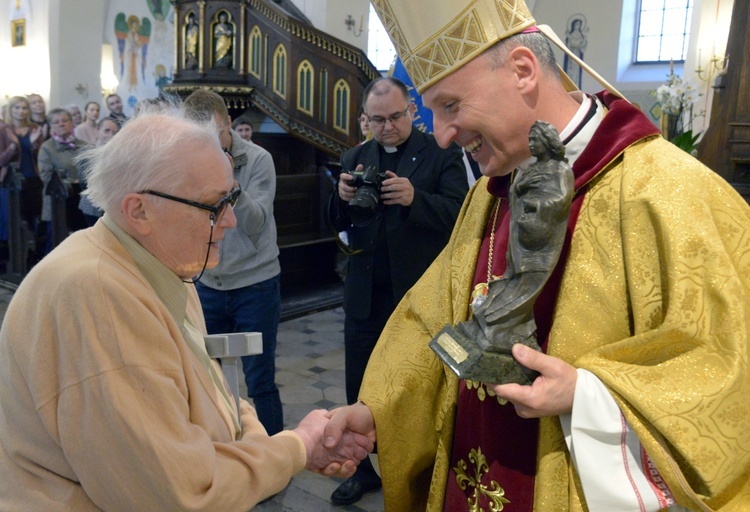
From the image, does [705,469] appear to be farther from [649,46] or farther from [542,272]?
[649,46]

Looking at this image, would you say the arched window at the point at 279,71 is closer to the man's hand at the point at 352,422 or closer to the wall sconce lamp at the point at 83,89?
the wall sconce lamp at the point at 83,89

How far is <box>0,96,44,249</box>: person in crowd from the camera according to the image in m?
8.04

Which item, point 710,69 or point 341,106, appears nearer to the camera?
point 710,69

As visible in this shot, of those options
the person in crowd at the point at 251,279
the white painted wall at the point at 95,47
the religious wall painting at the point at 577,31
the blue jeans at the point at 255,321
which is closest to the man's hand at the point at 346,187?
the person in crowd at the point at 251,279

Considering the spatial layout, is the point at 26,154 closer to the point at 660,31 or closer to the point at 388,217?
the point at 388,217

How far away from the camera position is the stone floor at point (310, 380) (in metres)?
3.38

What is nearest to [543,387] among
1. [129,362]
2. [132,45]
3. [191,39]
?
[129,362]

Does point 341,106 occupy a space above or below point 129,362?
above

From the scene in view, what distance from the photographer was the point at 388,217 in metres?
3.23

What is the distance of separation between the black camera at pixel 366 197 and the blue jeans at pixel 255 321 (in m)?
0.68

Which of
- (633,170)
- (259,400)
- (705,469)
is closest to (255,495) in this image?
(705,469)

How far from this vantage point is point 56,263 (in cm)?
137

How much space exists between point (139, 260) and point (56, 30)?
15.1 m

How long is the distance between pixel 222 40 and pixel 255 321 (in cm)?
718
